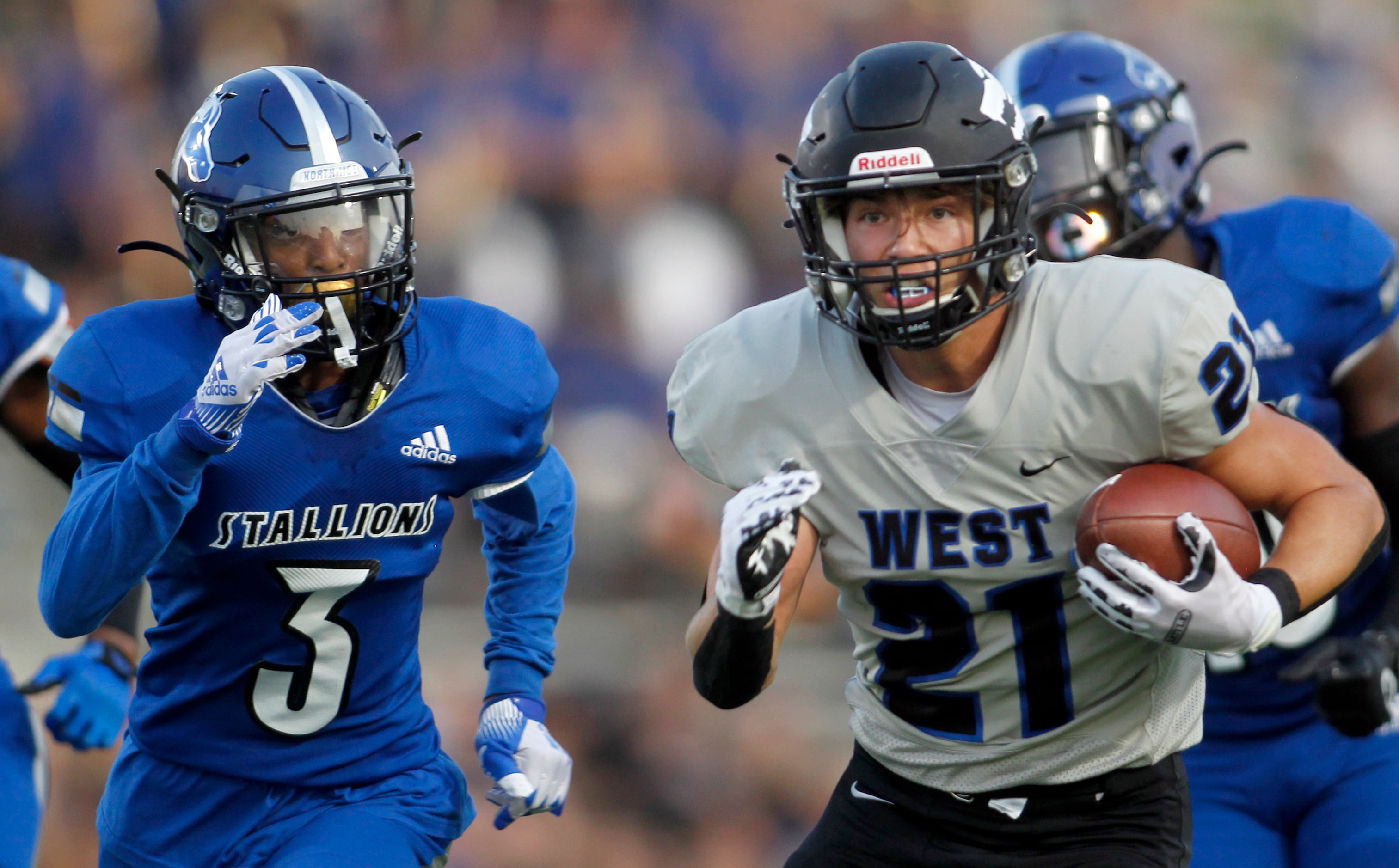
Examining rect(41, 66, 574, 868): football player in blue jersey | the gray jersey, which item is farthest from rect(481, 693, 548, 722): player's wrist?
the gray jersey

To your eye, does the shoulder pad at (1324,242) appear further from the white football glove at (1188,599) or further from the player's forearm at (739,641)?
the player's forearm at (739,641)

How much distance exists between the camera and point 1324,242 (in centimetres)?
307

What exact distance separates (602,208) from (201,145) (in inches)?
145

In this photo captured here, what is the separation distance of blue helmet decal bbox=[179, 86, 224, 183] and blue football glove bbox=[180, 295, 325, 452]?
0.38 m

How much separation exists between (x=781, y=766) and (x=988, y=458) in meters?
3.31

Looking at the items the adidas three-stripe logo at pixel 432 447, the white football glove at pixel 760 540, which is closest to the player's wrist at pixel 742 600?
the white football glove at pixel 760 540

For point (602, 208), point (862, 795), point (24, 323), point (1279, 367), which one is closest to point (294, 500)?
point (862, 795)

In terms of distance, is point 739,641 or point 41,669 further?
point 41,669

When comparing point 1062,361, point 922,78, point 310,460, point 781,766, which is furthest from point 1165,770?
point 781,766

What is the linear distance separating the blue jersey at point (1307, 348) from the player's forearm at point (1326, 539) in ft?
2.53

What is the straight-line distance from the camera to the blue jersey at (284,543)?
7.45ft

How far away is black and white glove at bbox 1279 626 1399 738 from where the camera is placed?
2574mm

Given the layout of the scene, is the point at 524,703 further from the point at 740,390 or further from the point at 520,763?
the point at 740,390

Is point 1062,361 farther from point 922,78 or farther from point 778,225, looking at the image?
point 778,225
